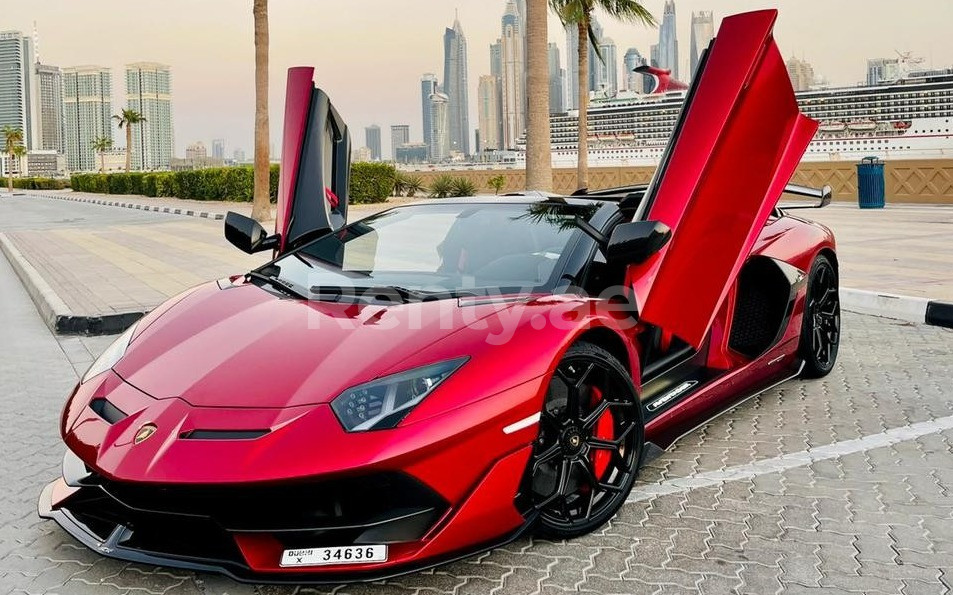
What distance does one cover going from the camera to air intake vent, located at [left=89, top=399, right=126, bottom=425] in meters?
2.98

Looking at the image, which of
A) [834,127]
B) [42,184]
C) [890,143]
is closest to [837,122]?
[834,127]

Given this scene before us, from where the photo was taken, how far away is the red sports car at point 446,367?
2.64 metres

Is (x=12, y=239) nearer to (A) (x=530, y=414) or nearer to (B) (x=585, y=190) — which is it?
(B) (x=585, y=190)

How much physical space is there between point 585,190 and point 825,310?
1.64 meters

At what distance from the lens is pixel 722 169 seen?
4074 mm

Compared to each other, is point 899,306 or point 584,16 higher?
point 584,16

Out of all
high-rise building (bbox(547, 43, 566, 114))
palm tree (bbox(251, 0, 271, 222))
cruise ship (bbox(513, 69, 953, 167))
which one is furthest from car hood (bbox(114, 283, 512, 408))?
high-rise building (bbox(547, 43, 566, 114))

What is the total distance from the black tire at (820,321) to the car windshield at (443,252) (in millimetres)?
1876

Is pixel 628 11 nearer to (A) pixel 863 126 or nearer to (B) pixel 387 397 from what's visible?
(B) pixel 387 397

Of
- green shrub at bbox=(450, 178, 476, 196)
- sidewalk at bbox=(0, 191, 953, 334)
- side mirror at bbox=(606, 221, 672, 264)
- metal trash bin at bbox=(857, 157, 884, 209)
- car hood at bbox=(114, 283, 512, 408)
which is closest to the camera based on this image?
car hood at bbox=(114, 283, 512, 408)

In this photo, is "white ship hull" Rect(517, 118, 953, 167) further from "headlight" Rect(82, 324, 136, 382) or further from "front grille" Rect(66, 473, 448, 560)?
"front grille" Rect(66, 473, 448, 560)

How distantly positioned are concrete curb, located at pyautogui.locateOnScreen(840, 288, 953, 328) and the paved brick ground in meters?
2.58

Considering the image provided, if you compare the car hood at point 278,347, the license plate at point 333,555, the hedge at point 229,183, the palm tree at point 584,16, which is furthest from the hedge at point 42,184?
the license plate at point 333,555

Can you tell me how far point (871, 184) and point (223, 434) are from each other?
24207 mm
